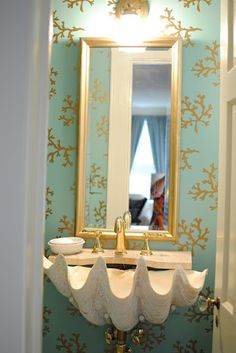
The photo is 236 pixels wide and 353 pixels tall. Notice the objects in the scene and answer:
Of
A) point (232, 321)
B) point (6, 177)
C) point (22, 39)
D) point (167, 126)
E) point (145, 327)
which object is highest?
point (167, 126)

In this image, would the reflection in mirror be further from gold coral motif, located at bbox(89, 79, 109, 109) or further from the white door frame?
the white door frame

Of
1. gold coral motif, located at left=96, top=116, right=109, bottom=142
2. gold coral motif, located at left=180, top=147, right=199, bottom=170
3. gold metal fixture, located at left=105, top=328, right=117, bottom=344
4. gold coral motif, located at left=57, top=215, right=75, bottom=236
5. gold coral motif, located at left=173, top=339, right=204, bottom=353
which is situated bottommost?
gold coral motif, located at left=173, top=339, right=204, bottom=353

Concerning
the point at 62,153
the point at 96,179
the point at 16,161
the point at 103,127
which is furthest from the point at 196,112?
the point at 16,161

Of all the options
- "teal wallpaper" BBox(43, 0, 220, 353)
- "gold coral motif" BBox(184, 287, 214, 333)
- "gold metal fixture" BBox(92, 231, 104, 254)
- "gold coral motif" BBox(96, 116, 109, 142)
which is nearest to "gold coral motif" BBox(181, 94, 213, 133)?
"teal wallpaper" BBox(43, 0, 220, 353)

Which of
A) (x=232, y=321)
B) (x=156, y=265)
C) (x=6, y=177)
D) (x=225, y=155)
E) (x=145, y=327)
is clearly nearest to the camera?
(x=6, y=177)

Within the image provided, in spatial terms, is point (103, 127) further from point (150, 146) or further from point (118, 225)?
point (118, 225)

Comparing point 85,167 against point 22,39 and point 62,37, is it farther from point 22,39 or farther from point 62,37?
point 22,39

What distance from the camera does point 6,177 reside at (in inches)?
17.1

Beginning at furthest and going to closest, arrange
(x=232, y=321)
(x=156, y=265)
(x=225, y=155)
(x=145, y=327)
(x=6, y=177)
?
(x=145, y=327) < (x=156, y=265) < (x=225, y=155) < (x=232, y=321) < (x=6, y=177)

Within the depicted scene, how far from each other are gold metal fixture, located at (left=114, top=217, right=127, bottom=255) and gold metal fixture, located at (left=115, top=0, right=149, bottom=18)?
1.05m

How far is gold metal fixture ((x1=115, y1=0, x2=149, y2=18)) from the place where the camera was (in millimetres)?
1826

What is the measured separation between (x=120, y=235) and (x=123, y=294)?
0.37 m

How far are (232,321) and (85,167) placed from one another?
1.06 meters

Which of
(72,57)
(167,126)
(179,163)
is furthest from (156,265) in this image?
(72,57)
